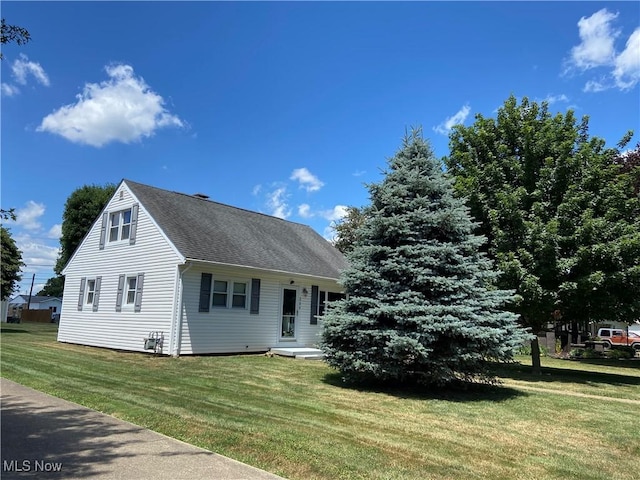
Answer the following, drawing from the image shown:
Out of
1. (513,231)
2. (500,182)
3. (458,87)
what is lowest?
(513,231)

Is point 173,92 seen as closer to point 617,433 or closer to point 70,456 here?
point 70,456

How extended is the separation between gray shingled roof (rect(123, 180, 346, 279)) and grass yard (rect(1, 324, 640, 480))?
4.82 m

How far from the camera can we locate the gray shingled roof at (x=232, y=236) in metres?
15.4

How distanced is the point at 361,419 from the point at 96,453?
141 inches

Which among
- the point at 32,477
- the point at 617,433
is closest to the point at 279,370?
the point at 617,433

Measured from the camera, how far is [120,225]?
17.3m

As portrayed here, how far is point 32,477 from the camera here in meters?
3.79

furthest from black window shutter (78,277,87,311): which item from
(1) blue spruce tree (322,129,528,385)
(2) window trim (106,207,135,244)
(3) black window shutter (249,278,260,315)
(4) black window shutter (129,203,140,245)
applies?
(1) blue spruce tree (322,129,528,385)

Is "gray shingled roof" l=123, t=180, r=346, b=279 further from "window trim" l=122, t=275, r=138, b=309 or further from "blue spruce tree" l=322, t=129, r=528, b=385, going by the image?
"blue spruce tree" l=322, t=129, r=528, b=385

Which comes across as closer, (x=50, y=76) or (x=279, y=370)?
(x=279, y=370)

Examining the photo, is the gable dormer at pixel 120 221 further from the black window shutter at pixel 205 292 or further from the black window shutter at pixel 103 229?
the black window shutter at pixel 205 292

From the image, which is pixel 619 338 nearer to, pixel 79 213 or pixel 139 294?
pixel 139 294

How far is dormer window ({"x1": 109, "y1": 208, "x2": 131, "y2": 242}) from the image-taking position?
17.1m

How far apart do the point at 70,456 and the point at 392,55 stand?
43.2 feet
